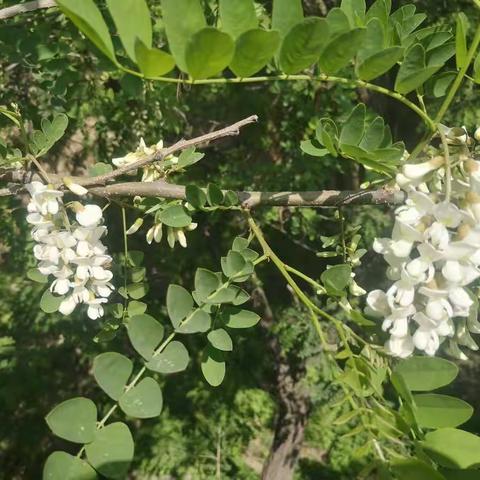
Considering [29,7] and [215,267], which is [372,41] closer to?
[29,7]

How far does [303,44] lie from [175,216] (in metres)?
0.32

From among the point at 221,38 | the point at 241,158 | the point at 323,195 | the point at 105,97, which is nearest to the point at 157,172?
the point at 323,195

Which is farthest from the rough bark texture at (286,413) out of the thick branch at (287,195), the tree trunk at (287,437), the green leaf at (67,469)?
the green leaf at (67,469)

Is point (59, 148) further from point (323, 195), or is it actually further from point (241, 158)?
point (323, 195)

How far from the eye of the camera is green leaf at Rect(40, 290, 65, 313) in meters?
1.04

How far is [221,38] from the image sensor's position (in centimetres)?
61

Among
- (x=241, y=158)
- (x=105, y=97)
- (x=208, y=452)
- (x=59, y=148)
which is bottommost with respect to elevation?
(x=208, y=452)

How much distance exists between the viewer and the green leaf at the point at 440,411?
670mm

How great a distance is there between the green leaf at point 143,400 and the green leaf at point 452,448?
35 cm

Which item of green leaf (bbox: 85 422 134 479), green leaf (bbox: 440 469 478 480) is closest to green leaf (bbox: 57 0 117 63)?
green leaf (bbox: 85 422 134 479)

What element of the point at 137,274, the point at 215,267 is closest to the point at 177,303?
the point at 137,274

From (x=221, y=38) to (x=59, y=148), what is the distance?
7.82 ft

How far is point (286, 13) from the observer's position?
2.55ft

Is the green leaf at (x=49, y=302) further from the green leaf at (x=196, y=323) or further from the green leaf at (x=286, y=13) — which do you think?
the green leaf at (x=286, y=13)
